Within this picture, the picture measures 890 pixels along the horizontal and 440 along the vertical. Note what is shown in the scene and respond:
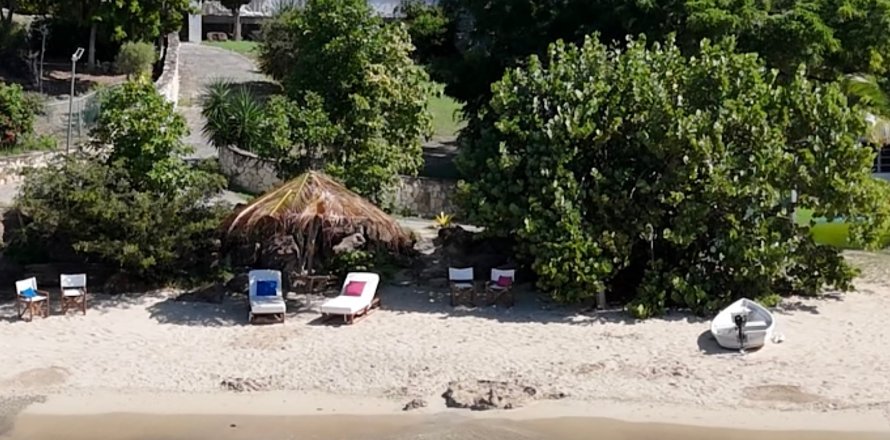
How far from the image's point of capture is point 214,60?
51.4 meters

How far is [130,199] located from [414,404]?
7.71 meters

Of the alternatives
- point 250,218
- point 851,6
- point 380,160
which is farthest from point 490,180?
point 851,6

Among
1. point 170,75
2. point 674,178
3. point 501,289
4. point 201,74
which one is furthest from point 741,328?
point 201,74

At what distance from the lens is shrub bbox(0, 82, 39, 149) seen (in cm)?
2983

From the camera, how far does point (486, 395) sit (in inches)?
639

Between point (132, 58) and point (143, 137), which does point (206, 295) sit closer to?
point (143, 137)

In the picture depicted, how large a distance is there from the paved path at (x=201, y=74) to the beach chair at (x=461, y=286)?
1361 centimetres

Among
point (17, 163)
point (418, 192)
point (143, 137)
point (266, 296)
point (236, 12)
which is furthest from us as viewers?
point (236, 12)

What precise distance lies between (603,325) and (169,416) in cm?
752

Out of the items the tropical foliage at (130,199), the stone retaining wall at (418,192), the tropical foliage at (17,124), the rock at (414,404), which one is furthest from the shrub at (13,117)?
the rock at (414,404)

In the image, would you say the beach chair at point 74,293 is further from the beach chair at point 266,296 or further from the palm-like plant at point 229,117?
the palm-like plant at point 229,117

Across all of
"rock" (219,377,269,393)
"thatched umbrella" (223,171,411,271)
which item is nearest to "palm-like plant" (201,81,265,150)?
"thatched umbrella" (223,171,411,271)

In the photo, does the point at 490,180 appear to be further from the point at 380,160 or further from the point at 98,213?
the point at 98,213

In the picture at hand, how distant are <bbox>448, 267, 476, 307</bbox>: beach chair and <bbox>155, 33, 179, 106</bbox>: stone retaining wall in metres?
18.7
